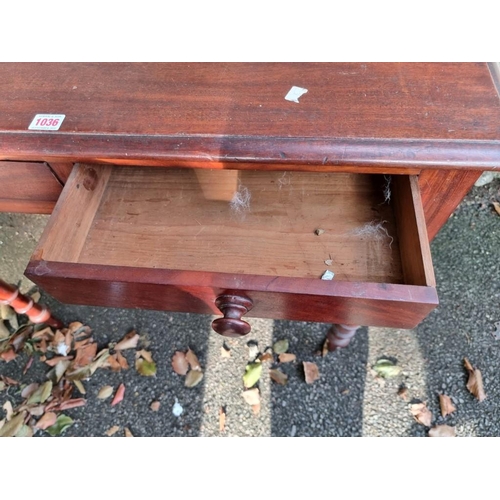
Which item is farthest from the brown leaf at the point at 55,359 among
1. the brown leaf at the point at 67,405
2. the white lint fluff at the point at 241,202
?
the white lint fluff at the point at 241,202

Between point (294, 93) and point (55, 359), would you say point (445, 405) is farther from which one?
point (55, 359)

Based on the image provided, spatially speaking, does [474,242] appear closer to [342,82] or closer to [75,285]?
[342,82]

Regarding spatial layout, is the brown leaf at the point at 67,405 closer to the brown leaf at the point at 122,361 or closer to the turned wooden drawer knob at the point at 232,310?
the brown leaf at the point at 122,361

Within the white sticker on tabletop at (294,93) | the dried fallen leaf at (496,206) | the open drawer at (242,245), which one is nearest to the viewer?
the open drawer at (242,245)

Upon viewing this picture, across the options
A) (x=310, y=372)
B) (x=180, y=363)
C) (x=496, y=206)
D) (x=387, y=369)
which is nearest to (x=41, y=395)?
(x=180, y=363)

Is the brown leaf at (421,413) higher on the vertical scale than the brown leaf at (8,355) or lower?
lower

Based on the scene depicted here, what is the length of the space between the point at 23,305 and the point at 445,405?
117 cm

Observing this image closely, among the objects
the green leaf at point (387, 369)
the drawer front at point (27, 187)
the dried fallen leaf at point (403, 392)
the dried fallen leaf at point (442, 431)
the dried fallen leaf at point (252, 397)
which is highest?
the drawer front at point (27, 187)

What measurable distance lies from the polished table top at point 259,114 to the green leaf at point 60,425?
2.48ft

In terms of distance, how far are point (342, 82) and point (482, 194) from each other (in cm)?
97

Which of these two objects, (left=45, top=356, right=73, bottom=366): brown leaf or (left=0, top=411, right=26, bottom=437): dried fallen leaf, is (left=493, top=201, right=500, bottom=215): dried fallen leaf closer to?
(left=45, top=356, right=73, bottom=366): brown leaf

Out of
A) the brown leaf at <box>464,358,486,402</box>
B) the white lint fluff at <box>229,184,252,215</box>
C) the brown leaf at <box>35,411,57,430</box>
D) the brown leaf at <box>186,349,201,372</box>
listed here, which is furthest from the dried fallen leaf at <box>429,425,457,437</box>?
the brown leaf at <box>35,411,57,430</box>

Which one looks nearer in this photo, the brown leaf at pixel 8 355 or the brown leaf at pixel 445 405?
the brown leaf at pixel 445 405

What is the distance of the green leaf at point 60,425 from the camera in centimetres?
123
